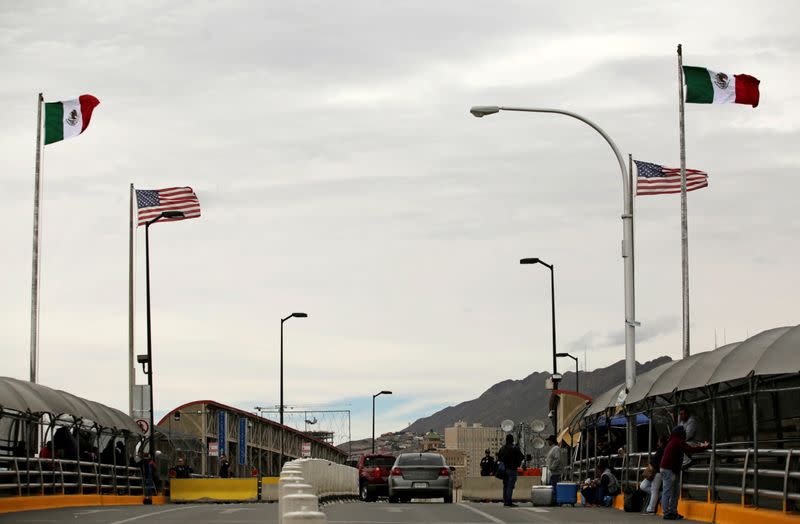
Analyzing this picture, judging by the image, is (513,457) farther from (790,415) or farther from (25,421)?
(25,421)

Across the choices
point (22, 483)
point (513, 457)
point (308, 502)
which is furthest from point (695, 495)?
point (308, 502)

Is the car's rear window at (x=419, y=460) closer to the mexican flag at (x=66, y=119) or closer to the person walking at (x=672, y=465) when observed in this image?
the mexican flag at (x=66, y=119)

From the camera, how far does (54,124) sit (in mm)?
45031

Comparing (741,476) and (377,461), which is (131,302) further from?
(741,476)

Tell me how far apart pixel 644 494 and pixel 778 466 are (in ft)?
9.74

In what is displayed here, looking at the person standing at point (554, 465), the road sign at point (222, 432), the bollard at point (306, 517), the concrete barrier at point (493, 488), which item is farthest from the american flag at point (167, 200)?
the bollard at point (306, 517)

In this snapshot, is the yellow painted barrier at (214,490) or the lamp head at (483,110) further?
the yellow painted barrier at (214,490)

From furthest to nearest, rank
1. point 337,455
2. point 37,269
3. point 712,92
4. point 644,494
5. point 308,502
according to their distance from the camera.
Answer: point 337,455
point 37,269
point 712,92
point 644,494
point 308,502

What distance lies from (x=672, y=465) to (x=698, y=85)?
15252mm

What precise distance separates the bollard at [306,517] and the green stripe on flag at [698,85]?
29022 millimetres

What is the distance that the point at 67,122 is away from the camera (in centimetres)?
4491

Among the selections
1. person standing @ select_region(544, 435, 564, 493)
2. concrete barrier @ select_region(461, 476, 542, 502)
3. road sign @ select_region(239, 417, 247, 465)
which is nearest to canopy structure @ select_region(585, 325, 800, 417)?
person standing @ select_region(544, 435, 564, 493)

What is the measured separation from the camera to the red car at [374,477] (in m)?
49.3

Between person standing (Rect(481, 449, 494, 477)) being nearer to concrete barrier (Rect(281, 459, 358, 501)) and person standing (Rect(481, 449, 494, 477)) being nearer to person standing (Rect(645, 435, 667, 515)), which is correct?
concrete barrier (Rect(281, 459, 358, 501))
